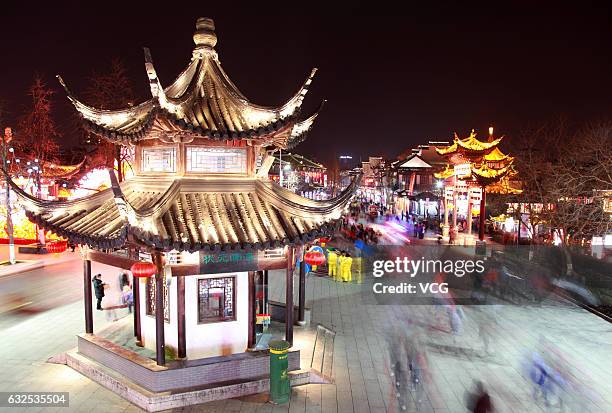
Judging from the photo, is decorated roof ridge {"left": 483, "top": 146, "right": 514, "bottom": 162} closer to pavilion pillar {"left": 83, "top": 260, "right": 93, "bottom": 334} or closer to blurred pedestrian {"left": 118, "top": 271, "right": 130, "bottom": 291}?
blurred pedestrian {"left": 118, "top": 271, "right": 130, "bottom": 291}

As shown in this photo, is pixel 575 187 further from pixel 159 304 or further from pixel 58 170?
pixel 58 170

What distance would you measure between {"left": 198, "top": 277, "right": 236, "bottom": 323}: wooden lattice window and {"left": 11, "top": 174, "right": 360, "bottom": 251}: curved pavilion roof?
1.68 m

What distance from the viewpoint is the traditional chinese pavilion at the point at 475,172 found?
101ft

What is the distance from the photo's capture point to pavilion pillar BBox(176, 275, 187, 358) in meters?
8.95

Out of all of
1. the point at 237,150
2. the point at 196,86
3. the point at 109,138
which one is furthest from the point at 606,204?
the point at 109,138

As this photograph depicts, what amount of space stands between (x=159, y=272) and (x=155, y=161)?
271 centimetres

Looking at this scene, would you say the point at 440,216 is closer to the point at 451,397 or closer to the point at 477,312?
the point at 477,312

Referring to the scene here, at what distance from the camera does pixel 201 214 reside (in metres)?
8.71

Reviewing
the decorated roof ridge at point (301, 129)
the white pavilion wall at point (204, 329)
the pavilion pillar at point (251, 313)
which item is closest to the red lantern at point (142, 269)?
the white pavilion wall at point (204, 329)

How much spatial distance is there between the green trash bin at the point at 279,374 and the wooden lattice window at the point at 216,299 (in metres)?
1.61

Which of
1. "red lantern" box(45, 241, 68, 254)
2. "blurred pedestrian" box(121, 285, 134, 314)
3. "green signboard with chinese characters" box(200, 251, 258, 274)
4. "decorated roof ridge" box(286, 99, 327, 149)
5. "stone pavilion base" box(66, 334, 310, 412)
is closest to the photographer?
"stone pavilion base" box(66, 334, 310, 412)

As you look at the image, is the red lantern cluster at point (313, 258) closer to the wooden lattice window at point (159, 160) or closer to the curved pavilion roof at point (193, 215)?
the curved pavilion roof at point (193, 215)

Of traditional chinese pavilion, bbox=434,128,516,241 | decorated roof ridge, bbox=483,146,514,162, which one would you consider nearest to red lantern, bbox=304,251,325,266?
traditional chinese pavilion, bbox=434,128,516,241

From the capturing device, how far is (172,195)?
8.88 m
